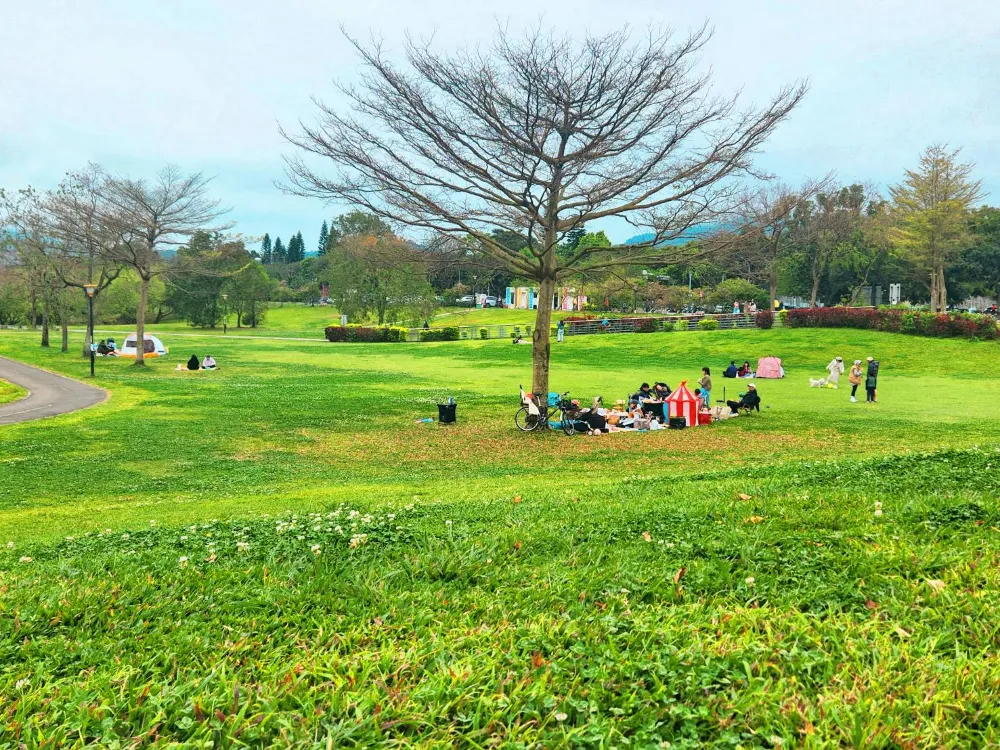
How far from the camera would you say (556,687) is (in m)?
3.05

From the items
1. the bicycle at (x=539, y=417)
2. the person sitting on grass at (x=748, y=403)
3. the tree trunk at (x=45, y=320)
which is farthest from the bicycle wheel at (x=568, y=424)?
the tree trunk at (x=45, y=320)

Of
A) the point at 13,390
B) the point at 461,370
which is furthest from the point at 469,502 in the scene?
the point at 461,370

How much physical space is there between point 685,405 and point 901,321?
3124cm

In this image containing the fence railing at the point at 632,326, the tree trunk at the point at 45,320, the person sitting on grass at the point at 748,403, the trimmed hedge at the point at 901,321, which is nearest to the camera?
the person sitting on grass at the point at 748,403

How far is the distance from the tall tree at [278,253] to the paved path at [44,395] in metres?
140

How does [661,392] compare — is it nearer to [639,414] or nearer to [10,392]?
[639,414]

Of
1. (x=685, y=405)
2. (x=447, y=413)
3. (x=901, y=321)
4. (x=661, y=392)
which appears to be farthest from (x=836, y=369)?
(x=901, y=321)

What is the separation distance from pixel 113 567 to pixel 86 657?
1.59 m

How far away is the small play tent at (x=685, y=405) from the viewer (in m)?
18.2

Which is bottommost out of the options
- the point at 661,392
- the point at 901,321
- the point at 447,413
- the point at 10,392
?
the point at 447,413

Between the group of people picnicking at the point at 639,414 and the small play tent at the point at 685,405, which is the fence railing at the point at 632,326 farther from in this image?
the small play tent at the point at 685,405

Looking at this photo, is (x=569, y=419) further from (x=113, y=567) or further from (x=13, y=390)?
(x=13, y=390)

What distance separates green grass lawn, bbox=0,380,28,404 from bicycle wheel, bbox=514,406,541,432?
637 inches

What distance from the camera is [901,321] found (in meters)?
42.7
